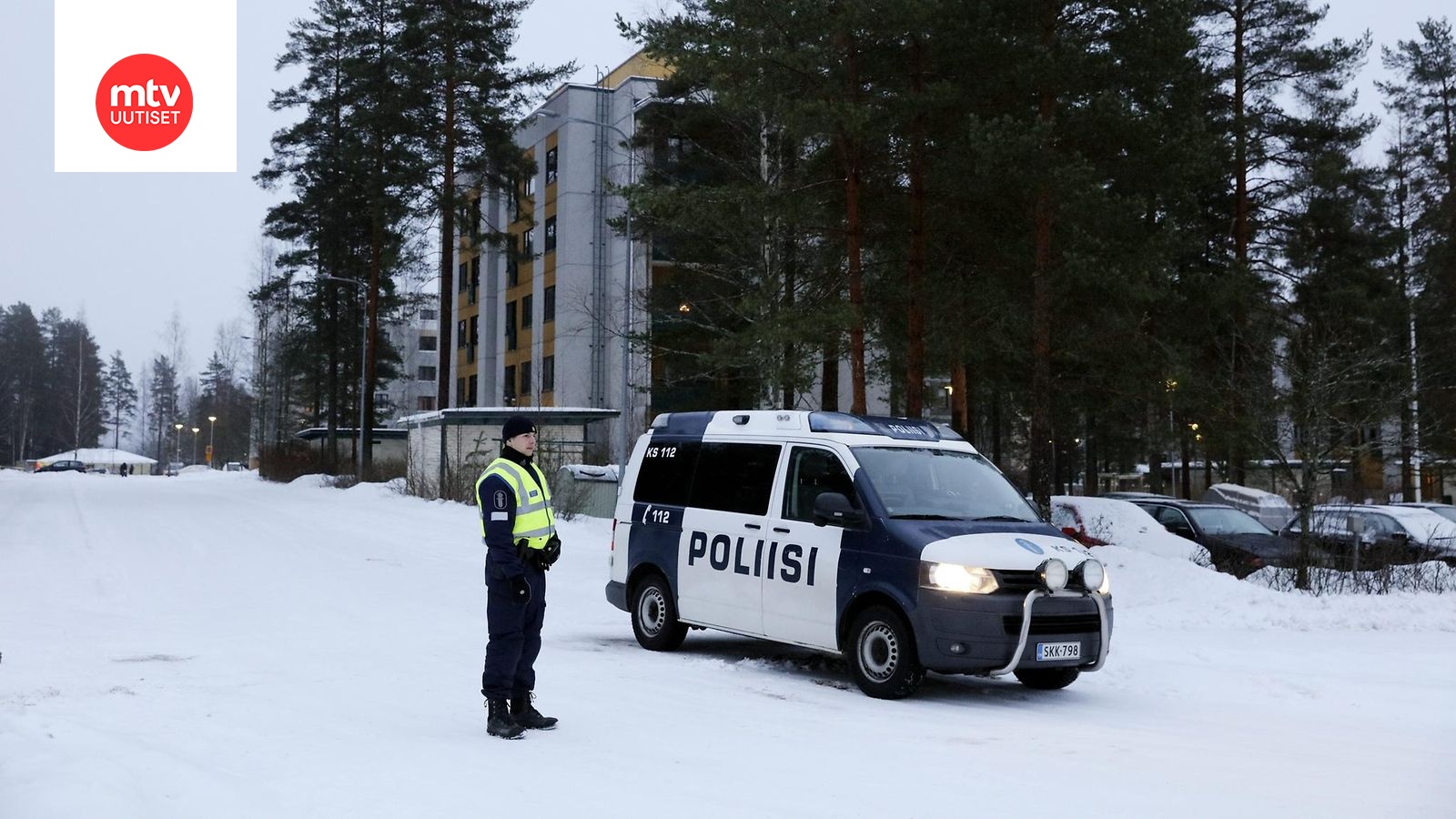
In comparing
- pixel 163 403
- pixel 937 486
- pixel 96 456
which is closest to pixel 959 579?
pixel 937 486

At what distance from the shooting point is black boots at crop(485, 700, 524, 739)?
7.71m

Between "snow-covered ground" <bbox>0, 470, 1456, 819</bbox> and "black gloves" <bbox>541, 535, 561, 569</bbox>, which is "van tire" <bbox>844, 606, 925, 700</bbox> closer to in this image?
"snow-covered ground" <bbox>0, 470, 1456, 819</bbox>

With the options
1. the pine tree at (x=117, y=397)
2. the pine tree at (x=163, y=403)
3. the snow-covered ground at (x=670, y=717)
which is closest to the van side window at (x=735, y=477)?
the snow-covered ground at (x=670, y=717)

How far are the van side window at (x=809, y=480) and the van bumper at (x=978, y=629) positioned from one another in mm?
1354

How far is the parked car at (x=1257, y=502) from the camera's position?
31.8 meters

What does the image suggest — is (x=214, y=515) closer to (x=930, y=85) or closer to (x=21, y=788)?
(x=930, y=85)

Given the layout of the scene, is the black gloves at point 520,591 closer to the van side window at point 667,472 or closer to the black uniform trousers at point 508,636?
the black uniform trousers at point 508,636

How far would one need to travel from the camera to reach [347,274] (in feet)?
181

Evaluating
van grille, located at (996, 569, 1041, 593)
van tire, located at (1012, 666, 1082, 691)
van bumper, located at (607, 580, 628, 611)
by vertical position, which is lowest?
van tire, located at (1012, 666, 1082, 691)

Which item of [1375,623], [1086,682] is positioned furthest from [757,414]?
[1375,623]

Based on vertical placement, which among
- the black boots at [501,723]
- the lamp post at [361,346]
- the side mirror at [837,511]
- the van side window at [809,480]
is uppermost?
the lamp post at [361,346]

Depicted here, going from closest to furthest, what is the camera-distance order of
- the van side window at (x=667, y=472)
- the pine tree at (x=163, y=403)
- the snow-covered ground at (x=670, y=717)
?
the snow-covered ground at (x=670, y=717), the van side window at (x=667, y=472), the pine tree at (x=163, y=403)

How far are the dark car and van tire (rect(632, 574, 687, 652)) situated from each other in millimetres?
10611

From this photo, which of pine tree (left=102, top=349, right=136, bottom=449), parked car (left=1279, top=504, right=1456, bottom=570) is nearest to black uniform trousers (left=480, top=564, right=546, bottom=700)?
parked car (left=1279, top=504, right=1456, bottom=570)
